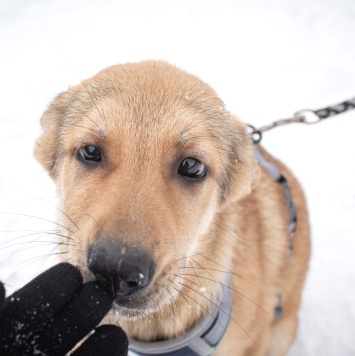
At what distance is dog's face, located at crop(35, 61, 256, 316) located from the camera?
5.74 ft

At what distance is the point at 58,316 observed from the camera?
165cm

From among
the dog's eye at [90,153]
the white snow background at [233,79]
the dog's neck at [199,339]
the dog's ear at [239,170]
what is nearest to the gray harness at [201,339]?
the dog's neck at [199,339]

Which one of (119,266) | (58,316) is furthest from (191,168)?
(58,316)

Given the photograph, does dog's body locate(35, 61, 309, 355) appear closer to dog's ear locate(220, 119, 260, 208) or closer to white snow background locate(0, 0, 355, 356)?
dog's ear locate(220, 119, 260, 208)

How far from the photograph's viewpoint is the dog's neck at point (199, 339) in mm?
2463

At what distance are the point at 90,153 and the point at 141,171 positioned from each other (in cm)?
37

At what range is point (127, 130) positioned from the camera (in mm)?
2127

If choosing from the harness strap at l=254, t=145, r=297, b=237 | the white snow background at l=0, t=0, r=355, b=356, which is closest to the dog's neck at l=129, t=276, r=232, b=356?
the harness strap at l=254, t=145, r=297, b=237

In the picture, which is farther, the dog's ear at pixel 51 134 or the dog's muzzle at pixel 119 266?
the dog's ear at pixel 51 134

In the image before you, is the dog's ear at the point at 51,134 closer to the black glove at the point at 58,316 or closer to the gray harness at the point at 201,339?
the black glove at the point at 58,316

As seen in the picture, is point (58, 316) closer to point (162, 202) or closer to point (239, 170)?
point (162, 202)

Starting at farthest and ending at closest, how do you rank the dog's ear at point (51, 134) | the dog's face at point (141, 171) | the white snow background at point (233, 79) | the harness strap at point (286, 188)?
1. the white snow background at point (233, 79)
2. the harness strap at point (286, 188)
3. the dog's ear at point (51, 134)
4. the dog's face at point (141, 171)

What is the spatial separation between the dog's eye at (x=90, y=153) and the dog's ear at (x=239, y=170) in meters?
0.86

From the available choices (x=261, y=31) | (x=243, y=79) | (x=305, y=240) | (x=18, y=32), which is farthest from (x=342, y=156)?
(x=18, y=32)
